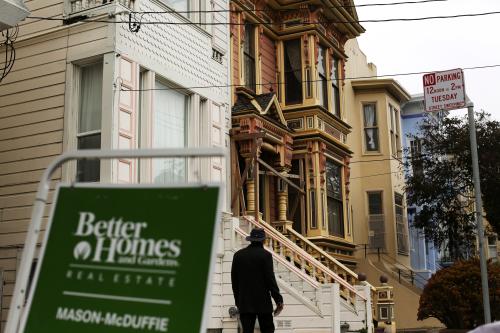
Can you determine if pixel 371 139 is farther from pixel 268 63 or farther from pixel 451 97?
pixel 451 97

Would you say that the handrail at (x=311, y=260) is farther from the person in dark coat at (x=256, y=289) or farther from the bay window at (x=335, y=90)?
the bay window at (x=335, y=90)

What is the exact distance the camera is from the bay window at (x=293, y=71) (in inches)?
776

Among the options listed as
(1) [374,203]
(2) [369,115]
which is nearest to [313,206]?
(1) [374,203]

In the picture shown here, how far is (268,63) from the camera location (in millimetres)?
19578

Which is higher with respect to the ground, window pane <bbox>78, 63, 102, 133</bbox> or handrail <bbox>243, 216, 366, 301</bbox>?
window pane <bbox>78, 63, 102, 133</bbox>

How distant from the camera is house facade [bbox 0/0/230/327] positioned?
11.6 m

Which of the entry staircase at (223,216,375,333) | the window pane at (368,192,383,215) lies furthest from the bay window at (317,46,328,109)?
the window pane at (368,192,383,215)

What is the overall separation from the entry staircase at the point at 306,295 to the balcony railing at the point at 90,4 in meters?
4.68

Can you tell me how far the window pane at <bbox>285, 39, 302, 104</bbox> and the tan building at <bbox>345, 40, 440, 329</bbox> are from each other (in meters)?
7.12

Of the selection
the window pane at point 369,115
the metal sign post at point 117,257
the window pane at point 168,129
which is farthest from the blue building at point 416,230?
the metal sign post at point 117,257

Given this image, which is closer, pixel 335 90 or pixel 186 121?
pixel 186 121

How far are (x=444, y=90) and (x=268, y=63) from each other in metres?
11.2

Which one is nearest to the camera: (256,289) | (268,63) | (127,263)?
(127,263)

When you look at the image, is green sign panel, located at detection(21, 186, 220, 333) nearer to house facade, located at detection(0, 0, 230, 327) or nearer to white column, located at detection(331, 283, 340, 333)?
house facade, located at detection(0, 0, 230, 327)
